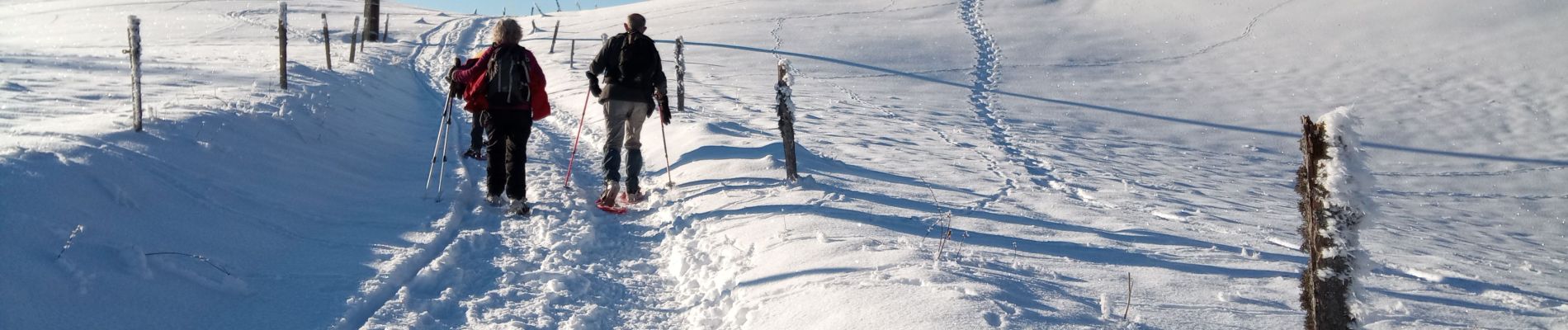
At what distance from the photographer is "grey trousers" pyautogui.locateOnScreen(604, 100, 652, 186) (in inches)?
270

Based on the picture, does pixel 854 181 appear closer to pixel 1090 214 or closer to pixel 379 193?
pixel 1090 214

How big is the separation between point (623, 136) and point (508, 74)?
111 centimetres

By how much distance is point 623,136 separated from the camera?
7.05 m

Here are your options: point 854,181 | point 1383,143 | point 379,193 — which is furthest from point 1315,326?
point 1383,143

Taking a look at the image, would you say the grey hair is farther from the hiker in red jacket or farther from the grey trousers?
the grey trousers

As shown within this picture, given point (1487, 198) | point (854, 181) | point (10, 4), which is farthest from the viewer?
point (10, 4)

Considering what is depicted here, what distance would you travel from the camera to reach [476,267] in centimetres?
496

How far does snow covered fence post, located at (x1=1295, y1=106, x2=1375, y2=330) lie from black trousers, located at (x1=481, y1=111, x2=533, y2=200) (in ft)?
16.5

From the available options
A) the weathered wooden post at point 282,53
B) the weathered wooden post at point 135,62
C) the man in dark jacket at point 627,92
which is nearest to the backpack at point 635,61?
the man in dark jacket at point 627,92

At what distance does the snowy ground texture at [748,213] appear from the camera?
159 inches

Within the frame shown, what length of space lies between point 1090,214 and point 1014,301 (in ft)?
9.35

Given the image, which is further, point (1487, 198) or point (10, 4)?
point (10, 4)

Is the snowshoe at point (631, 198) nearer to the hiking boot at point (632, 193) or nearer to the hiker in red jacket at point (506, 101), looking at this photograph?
the hiking boot at point (632, 193)

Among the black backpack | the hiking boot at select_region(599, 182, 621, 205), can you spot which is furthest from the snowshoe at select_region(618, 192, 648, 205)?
the black backpack
